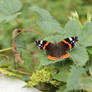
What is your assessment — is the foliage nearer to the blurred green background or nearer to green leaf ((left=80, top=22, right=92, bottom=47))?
green leaf ((left=80, top=22, right=92, bottom=47))

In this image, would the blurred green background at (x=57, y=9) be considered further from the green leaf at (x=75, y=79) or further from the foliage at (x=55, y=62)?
the green leaf at (x=75, y=79)

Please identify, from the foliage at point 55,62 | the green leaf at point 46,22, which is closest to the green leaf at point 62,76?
the foliage at point 55,62

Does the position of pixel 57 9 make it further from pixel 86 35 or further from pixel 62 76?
pixel 62 76

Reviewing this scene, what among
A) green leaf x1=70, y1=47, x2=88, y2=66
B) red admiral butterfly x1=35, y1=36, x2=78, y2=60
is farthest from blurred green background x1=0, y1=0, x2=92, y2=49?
green leaf x1=70, y1=47, x2=88, y2=66

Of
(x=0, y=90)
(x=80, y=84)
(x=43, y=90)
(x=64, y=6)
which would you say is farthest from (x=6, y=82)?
(x=64, y=6)

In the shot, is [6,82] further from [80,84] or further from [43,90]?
[80,84]

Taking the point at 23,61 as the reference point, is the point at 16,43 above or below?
above
